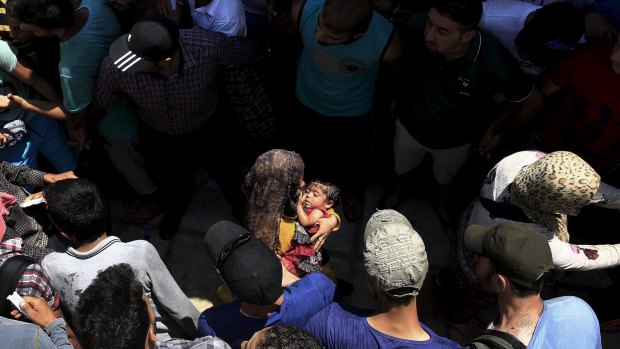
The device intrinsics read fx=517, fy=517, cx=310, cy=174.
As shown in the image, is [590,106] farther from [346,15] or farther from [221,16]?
[221,16]

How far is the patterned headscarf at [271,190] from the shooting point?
9.98ft

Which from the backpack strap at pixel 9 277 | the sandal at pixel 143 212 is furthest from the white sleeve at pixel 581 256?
the sandal at pixel 143 212

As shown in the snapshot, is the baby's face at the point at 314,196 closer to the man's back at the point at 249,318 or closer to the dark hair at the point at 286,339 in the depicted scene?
the man's back at the point at 249,318

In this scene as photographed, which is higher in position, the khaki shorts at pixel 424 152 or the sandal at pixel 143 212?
the khaki shorts at pixel 424 152

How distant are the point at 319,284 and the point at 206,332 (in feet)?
2.10

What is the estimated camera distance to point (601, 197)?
303cm

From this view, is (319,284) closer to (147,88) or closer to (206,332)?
(206,332)

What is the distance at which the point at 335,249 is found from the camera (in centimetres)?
425

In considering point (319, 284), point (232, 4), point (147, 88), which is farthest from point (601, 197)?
point (147, 88)

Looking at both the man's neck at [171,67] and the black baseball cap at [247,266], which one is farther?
the man's neck at [171,67]

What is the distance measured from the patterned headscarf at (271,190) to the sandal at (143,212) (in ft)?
5.32

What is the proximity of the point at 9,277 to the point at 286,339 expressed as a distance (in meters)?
1.48

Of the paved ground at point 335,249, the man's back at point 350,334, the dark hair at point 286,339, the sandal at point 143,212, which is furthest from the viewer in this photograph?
the sandal at point 143,212

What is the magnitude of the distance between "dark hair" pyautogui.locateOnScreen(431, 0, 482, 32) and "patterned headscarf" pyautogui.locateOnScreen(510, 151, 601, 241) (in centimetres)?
94
